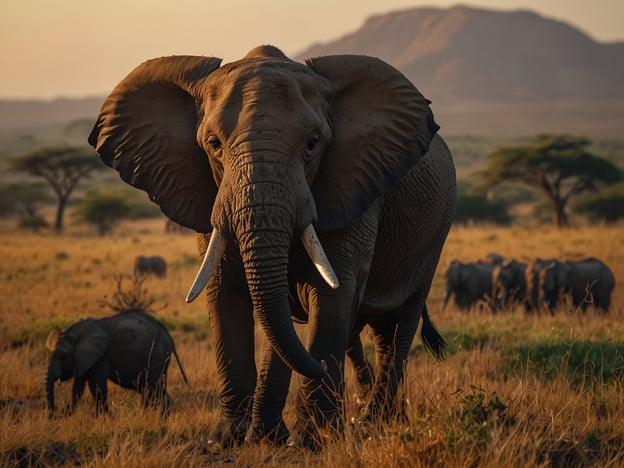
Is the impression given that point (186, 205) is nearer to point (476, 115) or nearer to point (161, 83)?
point (161, 83)

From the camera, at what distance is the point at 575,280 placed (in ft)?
54.9

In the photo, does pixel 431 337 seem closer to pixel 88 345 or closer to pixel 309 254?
pixel 88 345

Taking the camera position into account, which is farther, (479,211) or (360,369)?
(479,211)

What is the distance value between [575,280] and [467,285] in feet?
5.95

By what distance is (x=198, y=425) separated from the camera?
6.68 metres

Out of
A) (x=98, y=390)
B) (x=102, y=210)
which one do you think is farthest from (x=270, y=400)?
(x=102, y=210)

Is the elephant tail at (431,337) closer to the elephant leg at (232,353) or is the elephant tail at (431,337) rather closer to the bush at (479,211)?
the elephant leg at (232,353)

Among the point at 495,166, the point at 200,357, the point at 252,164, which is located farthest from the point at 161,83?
the point at 495,166

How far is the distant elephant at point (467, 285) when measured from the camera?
55.8 feet

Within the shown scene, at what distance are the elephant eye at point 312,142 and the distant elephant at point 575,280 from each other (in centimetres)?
1170

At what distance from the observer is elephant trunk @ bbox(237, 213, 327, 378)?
484cm

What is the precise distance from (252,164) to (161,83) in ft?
4.25

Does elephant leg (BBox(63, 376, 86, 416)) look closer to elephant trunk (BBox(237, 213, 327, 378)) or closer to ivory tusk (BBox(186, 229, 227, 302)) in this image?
ivory tusk (BBox(186, 229, 227, 302))

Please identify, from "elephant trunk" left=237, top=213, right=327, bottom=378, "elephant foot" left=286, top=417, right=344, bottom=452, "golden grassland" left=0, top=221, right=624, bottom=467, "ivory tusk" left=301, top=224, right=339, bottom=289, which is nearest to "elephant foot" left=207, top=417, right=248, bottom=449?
"golden grassland" left=0, top=221, right=624, bottom=467
